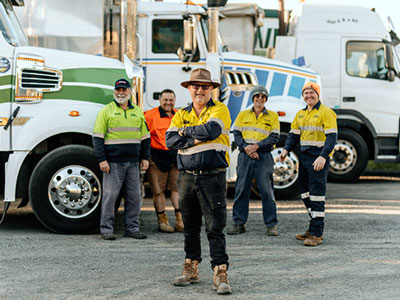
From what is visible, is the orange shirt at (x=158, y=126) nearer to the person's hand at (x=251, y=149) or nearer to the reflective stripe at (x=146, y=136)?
the reflective stripe at (x=146, y=136)

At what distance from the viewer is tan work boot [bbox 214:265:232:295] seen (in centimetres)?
557

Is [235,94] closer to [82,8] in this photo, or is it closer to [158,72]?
[158,72]

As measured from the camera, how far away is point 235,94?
11.4 m

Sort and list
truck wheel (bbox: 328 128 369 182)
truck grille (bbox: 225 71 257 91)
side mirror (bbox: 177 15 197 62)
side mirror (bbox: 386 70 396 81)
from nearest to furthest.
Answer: side mirror (bbox: 177 15 197 62)
truck grille (bbox: 225 71 257 91)
side mirror (bbox: 386 70 396 81)
truck wheel (bbox: 328 128 369 182)

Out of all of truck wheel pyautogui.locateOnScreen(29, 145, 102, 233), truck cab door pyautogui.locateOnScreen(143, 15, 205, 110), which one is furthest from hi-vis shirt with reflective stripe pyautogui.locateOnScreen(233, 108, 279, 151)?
truck cab door pyautogui.locateOnScreen(143, 15, 205, 110)

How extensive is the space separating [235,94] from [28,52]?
417cm

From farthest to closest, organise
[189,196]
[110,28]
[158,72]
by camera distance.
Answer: [158,72] → [110,28] → [189,196]

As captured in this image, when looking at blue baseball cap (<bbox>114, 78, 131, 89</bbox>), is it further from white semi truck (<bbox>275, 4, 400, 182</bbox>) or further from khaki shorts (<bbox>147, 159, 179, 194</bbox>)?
white semi truck (<bbox>275, 4, 400, 182</bbox>)

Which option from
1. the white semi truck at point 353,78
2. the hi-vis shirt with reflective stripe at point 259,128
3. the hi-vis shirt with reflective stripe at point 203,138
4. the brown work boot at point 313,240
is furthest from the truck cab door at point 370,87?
the hi-vis shirt with reflective stripe at point 203,138

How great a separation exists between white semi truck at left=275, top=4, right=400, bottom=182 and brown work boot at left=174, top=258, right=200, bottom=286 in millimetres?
8716

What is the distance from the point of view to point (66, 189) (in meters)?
8.14

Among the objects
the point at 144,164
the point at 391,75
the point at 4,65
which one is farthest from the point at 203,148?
the point at 391,75

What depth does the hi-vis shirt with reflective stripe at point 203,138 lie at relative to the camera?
18.9 ft

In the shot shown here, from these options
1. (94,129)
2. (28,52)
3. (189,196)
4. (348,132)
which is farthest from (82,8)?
(348,132)
